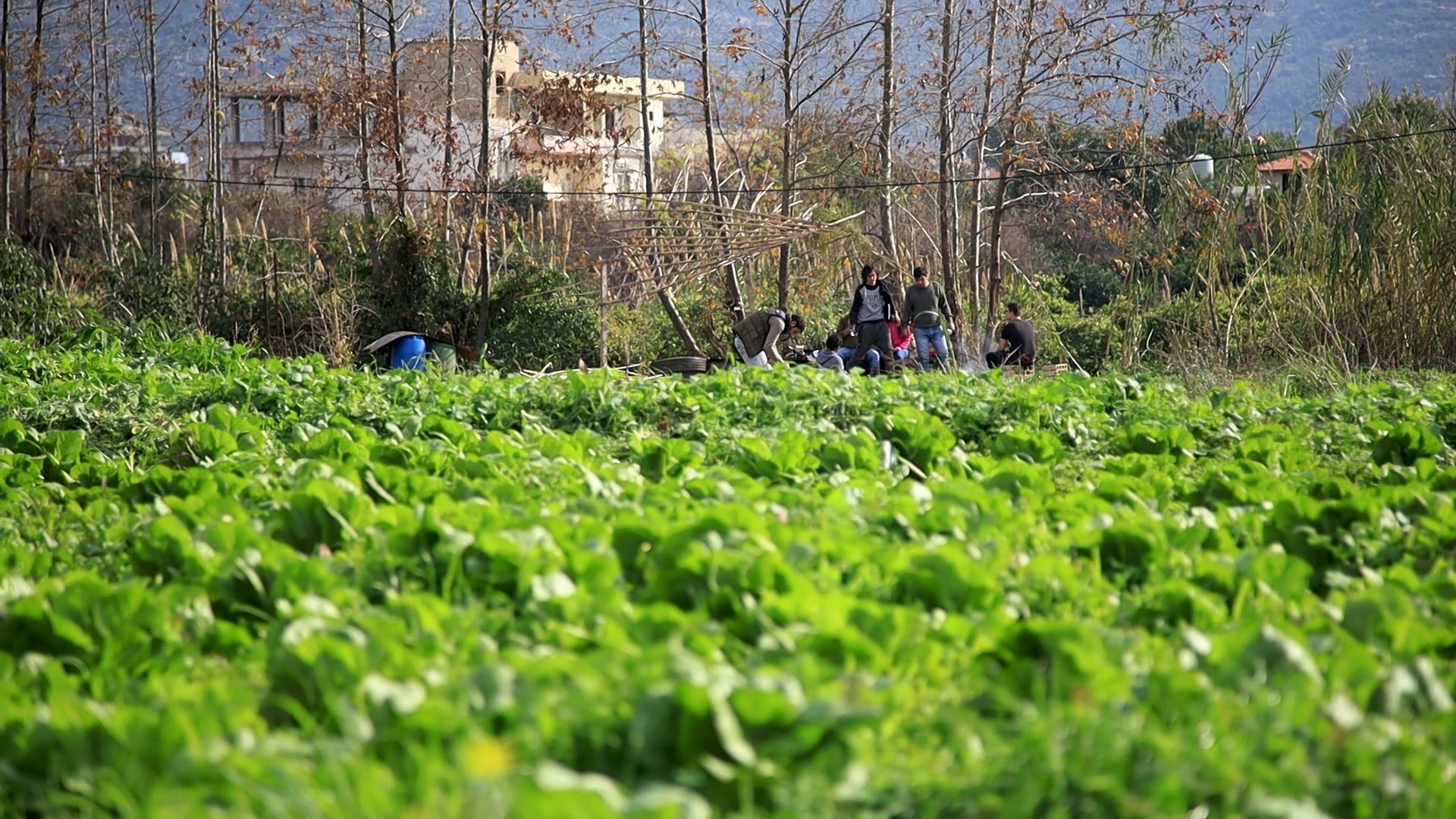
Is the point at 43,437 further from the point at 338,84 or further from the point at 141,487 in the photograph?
the point at 338,84

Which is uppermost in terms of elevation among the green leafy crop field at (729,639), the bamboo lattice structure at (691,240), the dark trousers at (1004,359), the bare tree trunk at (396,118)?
the bare tree trunk at (396,118)

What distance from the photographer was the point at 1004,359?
46.4ft

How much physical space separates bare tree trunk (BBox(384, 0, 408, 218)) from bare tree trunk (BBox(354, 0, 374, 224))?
0.96ft

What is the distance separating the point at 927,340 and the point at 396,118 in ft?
21.0

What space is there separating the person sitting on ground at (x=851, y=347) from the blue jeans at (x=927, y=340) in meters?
0.47

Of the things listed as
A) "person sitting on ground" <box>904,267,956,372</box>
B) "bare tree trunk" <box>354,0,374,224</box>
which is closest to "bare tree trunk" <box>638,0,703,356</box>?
"person sitting on ground" <box>904,267,956,372</box>

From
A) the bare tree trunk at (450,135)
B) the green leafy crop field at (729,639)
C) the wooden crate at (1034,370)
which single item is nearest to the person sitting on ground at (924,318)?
the wooden crate at (1034,370)

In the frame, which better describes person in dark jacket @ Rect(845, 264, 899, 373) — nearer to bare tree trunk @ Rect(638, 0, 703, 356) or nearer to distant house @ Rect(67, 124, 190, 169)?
bare tree trunk @ Rect(638, 0, 703, 356)

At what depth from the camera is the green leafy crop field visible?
1.94m

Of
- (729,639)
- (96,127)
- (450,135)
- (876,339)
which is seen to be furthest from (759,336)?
(96,127)

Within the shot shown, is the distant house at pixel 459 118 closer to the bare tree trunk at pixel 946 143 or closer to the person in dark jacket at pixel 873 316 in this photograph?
the bare tree trunk at pixel 946 143

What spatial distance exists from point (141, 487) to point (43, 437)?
1.62m

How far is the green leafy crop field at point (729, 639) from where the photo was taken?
6.36ft

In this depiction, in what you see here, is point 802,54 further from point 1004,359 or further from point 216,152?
point 216,152
